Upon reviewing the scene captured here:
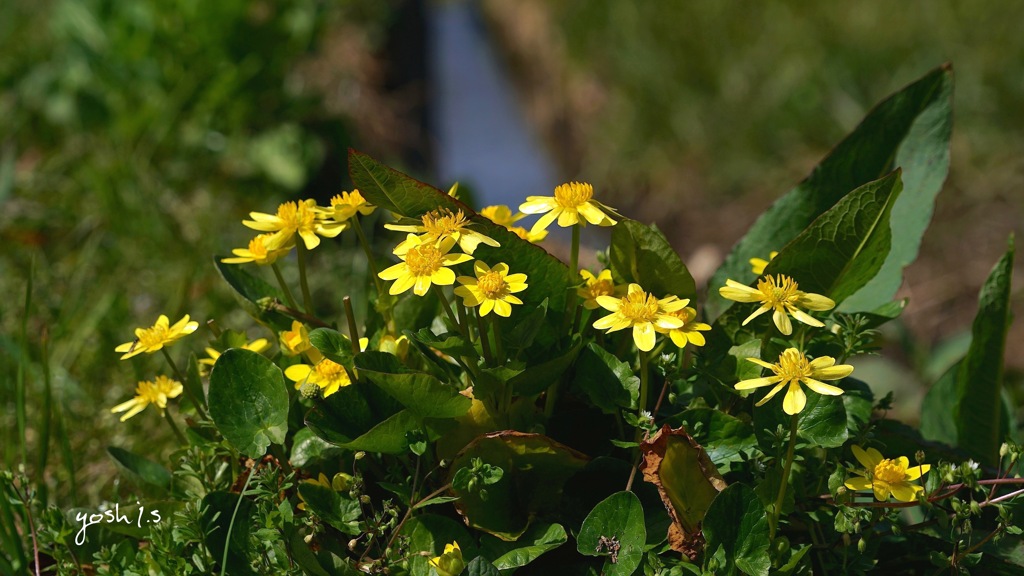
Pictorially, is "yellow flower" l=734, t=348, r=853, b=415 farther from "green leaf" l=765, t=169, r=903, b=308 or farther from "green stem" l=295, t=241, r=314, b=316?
"green stem" l=295, t=241, r=314, b=316

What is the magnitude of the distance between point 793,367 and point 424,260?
0.33m

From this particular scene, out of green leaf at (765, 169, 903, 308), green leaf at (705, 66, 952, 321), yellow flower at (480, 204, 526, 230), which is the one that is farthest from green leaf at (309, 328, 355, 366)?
green leaf at (705, 66, 952, 321)

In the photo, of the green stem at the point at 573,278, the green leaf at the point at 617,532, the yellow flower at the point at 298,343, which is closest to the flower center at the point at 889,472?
the green leaf at the point at 617,532

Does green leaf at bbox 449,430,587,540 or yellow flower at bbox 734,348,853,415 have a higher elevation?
yellow flower at bbox 734,348,853,415

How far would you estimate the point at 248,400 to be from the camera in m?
0.92

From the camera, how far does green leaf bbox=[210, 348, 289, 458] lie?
90cm

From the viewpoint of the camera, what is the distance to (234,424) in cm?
91

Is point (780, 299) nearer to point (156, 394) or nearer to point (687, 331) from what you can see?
point (687, 331)

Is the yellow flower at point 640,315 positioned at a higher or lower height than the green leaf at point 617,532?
higher

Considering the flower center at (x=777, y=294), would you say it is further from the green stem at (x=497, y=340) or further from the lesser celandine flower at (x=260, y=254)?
the lesser celandine flower at (x=260, y=254)

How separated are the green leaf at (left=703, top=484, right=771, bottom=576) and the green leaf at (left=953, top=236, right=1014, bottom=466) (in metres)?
0.49

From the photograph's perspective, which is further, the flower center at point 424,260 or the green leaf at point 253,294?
the green leaf at point 253,294

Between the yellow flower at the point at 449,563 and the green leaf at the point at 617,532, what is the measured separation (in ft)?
0.37

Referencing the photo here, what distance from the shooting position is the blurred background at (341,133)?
86.4 inches
